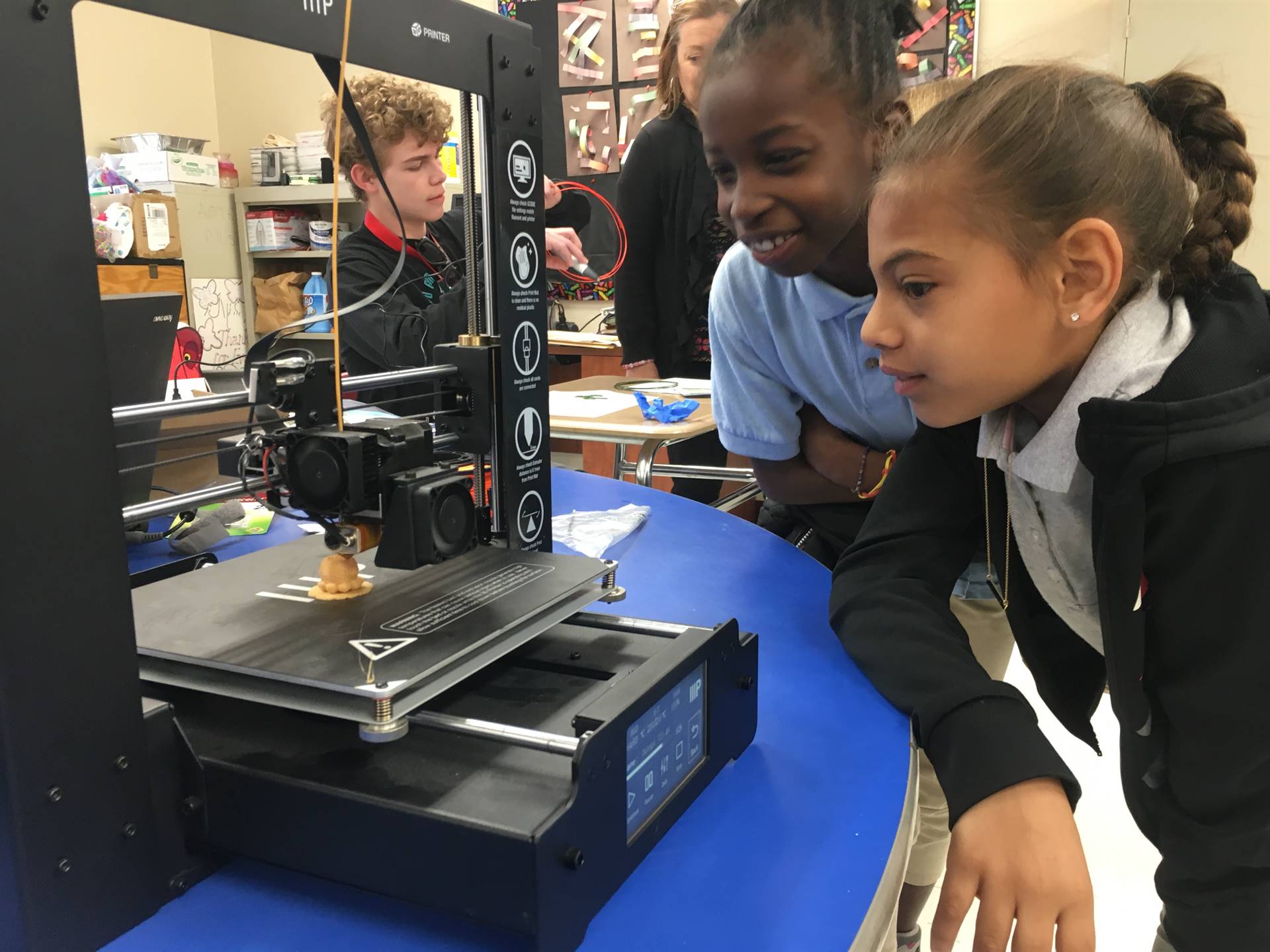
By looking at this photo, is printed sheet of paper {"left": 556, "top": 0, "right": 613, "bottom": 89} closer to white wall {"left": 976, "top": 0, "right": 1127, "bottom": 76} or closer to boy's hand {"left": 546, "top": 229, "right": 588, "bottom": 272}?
white wall {"left": 976, "top": 0, "right": 1127, "bottom": 76}

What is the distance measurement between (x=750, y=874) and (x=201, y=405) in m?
0.43

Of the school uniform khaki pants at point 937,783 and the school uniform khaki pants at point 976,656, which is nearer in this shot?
the school uniform khaki pants at point 937,783

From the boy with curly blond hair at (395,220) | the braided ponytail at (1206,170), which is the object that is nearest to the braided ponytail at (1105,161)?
the braided ponytail at (1206,170)

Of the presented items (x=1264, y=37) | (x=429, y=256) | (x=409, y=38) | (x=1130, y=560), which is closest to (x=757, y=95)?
(x=409, y=38)

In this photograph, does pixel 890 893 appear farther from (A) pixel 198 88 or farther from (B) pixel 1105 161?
(A) pixel 198 88

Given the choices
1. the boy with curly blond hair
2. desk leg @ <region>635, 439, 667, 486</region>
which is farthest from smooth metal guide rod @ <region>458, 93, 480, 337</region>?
desk leg @ <region>635, 439, 667, 486</region>

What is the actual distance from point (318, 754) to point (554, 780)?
0.14 m

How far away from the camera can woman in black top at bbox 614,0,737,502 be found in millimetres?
2436

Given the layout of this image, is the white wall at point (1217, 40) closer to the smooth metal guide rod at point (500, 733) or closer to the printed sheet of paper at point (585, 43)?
the printed sheet of paper at point (585, 43)

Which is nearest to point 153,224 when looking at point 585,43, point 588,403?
point 585,43

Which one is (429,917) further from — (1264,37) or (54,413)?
(1264,37)

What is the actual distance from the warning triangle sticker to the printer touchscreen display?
0.14 metres

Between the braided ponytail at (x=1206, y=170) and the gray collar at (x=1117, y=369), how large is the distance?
35 mm

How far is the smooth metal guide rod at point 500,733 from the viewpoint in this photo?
0.51 m
